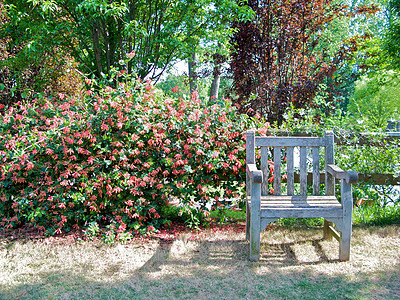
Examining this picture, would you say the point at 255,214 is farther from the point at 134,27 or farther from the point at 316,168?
the point at 134,27

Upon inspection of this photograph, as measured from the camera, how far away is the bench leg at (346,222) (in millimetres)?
2980

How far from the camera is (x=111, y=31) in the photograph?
18.9ft

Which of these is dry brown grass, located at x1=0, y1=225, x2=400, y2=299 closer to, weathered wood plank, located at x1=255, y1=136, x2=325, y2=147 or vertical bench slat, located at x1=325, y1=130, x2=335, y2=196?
vertical bench slat, located at x1=325, y1=130, x2=335, y2=196

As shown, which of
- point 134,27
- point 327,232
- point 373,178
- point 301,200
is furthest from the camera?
point 134,27

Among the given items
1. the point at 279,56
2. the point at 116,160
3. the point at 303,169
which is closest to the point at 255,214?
the point at 303,169

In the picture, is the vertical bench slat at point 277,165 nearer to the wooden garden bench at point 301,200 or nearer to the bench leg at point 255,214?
the wooden garden bench at point 301,200

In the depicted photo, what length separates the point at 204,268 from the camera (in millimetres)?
2994

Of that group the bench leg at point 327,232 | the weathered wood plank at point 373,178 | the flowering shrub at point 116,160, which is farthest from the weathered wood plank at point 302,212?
the weathered wood plank at point 373,178

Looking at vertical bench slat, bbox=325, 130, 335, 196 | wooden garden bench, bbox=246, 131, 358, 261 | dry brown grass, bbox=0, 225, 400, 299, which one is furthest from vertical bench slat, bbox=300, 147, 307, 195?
dry brown grass, bbox=0, 225, 400, 299

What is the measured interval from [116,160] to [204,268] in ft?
4.98

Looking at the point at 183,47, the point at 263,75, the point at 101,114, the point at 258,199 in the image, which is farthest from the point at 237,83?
the point at 258,199

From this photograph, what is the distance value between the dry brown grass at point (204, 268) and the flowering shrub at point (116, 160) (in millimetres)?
361

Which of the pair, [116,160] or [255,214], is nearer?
[255,214]

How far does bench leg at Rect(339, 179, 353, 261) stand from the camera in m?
2.98
